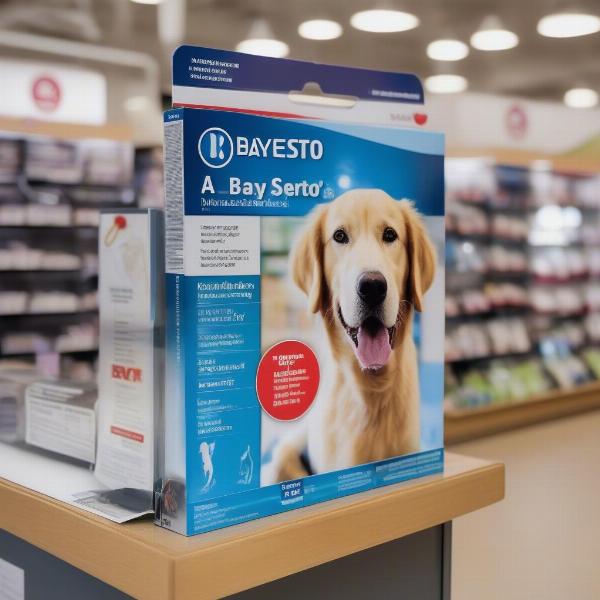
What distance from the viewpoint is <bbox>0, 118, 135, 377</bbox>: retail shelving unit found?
237 inches

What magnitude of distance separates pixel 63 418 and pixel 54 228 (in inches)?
204

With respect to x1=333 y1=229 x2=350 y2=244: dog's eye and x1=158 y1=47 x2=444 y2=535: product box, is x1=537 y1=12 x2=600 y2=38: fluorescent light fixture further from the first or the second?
x1=333 y1=229 x2=350 y2=244: dog's eye

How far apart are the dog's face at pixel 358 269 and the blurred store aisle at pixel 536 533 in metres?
2.61

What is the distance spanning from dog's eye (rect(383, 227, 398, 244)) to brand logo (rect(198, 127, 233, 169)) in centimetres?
26

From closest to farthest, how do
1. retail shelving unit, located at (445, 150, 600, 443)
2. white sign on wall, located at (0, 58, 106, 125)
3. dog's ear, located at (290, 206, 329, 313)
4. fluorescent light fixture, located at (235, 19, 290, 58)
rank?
dog's ear, located at (290, 206, 329, 313), white sign on wall, located at (0, 58, 106, 125), retail shelving unit, located at (445, 150, 600, 443), fluorescent light fixture, located at (235, 19, 290, 58)

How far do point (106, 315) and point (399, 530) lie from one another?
0.54m

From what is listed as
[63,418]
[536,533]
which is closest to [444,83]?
[536,533]

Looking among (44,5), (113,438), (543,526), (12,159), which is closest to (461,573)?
(543,526)

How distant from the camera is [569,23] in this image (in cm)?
678

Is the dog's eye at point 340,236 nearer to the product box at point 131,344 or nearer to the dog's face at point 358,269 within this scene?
the dog's face at point 358,269

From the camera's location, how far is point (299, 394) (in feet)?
3.59

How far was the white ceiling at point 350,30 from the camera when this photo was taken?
25.8 feet

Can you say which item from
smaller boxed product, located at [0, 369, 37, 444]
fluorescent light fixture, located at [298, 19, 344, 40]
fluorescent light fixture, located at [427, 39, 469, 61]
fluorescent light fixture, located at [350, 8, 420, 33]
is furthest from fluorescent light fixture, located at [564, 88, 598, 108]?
smaller boxed product, located at [0, 369, 37, 444]

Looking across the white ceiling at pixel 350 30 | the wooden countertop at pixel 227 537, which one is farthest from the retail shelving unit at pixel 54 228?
the wooden countertop at pixel 227 537
